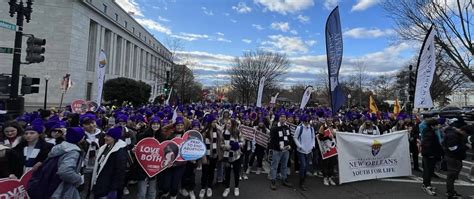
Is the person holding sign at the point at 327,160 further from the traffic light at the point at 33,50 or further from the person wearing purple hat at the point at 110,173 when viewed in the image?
the traffic light at the point at 33,50

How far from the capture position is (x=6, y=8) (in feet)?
129

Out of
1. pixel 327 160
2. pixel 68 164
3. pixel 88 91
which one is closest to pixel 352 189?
pixel 327 160

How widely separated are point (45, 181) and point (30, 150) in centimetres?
105

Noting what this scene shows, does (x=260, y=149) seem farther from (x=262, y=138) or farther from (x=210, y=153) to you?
(x=210, y=153)

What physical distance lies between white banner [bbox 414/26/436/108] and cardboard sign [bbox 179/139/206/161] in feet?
24.4

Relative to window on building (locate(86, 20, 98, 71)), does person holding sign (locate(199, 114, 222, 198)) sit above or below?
below

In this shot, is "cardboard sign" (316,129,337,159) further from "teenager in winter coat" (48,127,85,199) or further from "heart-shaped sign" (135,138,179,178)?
"teenager in winter coat" (48,127,85,199)

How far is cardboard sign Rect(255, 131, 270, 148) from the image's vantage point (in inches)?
355

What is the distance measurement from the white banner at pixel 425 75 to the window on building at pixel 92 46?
155 feet

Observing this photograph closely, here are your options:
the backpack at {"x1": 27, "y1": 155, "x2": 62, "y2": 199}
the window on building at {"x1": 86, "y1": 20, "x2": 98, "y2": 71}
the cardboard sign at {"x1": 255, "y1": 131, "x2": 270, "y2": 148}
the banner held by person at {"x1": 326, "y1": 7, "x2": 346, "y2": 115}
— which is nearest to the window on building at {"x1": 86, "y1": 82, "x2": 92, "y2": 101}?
the window on building at {"x1": 86, "y1": 20, "x2": 98, "y2": 71}

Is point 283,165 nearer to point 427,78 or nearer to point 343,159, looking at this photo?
point 343,159

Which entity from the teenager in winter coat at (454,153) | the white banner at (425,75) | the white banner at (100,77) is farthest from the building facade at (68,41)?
the teenager in winter coat at (454,153)

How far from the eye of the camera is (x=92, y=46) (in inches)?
1887

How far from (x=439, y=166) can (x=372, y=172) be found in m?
3.59
